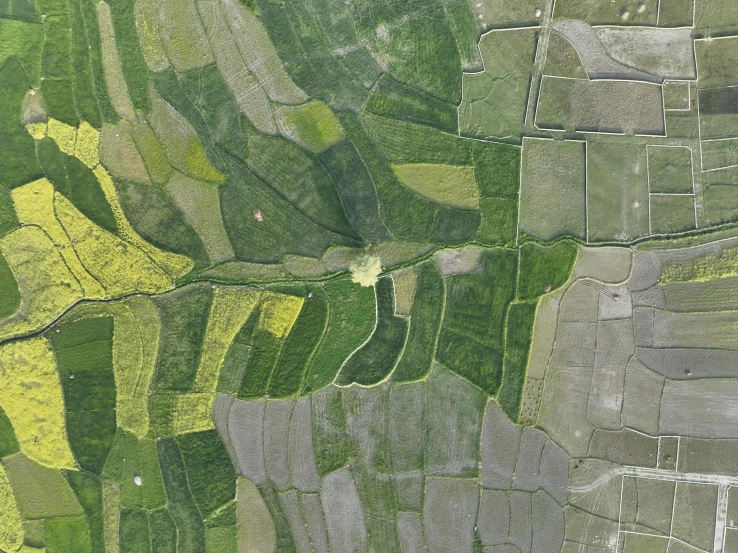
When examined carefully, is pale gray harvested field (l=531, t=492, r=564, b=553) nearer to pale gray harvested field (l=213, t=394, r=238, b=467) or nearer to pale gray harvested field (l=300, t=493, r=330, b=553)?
pale gray harvested field (l=300, t=493, r=330, b=553)

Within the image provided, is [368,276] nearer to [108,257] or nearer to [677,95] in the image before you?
[108,257]

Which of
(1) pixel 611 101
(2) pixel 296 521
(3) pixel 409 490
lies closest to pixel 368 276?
(3) pixel 409 490

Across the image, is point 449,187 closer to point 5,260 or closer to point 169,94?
point 169,94

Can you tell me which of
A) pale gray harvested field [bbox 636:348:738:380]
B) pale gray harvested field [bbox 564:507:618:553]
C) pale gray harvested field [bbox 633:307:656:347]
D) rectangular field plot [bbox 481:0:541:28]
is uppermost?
rectangular field plot [bbox 481:0:541:28]

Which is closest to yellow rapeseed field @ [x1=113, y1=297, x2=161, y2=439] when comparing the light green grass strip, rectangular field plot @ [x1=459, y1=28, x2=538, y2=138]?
the light green grass strip

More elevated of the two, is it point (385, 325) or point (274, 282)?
point (274, 282)

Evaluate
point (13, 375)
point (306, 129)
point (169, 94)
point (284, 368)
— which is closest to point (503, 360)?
point (284, 368)
